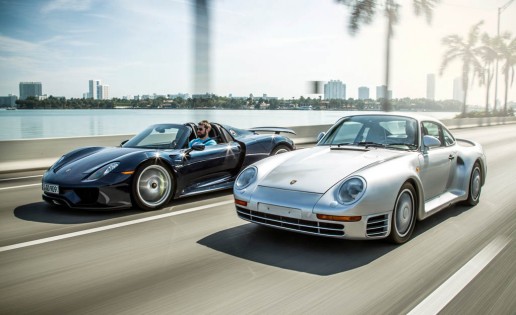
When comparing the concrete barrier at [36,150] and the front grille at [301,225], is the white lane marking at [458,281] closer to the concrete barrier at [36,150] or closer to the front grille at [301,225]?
the front grille at [301,225]

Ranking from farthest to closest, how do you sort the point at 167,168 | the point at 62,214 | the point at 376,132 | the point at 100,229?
the point at 167,168 → the point at 62,214 → the point at 376,132 → the point at 100,229

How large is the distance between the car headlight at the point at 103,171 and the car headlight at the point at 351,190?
3.16 meters

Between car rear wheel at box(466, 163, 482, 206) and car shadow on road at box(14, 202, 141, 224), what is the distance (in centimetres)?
470

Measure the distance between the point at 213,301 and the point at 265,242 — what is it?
5.21 feet

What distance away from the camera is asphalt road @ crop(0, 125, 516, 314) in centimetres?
337

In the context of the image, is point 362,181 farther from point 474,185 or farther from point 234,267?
point 474,185

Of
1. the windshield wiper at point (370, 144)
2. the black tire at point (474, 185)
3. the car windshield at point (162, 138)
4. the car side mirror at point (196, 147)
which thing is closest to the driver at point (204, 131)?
the car windshield at point (162, 138)

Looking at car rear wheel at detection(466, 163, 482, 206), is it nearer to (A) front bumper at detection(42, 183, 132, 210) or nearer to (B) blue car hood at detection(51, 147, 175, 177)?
(B) blue car hood at detection(51, 147, 175, 177)

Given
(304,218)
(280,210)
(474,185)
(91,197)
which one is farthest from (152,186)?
(474,185)

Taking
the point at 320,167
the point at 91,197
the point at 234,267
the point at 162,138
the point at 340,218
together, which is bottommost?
the point at 234,267

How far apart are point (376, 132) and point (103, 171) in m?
3.52

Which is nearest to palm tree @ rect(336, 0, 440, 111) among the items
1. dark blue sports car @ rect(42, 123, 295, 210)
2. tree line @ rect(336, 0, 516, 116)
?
tree line @ rect(336, 0, 516, 116)

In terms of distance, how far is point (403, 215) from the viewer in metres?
4.87

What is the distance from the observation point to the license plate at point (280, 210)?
443 centimetres
